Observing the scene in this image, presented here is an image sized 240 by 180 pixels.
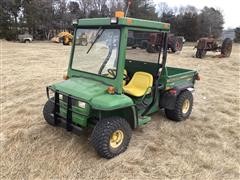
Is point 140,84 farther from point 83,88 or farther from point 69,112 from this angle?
point 69,112

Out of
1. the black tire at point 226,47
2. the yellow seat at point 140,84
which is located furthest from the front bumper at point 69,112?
the black tire at point 226,47

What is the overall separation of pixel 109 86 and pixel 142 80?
942mm

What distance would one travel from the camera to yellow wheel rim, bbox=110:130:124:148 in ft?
12.3

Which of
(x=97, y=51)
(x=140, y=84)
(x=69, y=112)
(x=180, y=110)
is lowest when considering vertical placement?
(x=180, y=110)

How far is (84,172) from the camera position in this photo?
3.49 meters

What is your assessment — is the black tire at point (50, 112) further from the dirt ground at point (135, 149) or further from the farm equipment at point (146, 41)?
the farm equipment at point (146, 41)

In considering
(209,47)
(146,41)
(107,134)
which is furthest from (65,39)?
(107,134)

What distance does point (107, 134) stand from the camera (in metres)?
3.55

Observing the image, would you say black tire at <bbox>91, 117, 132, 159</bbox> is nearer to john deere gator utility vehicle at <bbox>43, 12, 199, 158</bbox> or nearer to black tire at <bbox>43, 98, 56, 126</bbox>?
john deere gator utility vehicle at <bbox>43, 12, 199, 158</bbox>

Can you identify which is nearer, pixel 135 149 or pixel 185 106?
pixel 135 149

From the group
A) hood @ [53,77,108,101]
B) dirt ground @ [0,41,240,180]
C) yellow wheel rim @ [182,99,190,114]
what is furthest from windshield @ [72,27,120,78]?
yellow wheel rim @ [182,99,190,114]

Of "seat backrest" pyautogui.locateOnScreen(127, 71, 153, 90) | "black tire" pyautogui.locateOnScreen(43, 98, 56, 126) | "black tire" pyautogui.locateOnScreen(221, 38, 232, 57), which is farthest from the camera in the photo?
"black tire" pyautogui.locateOnScreen(221, 38, 232, 57)

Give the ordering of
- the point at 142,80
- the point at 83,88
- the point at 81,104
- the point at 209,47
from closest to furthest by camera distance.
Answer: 1. the point at 81,104
2. the point at 83,88
3. the point at 142,80
4. the point at 209,47

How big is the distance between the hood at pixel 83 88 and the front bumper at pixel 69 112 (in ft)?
0.23
